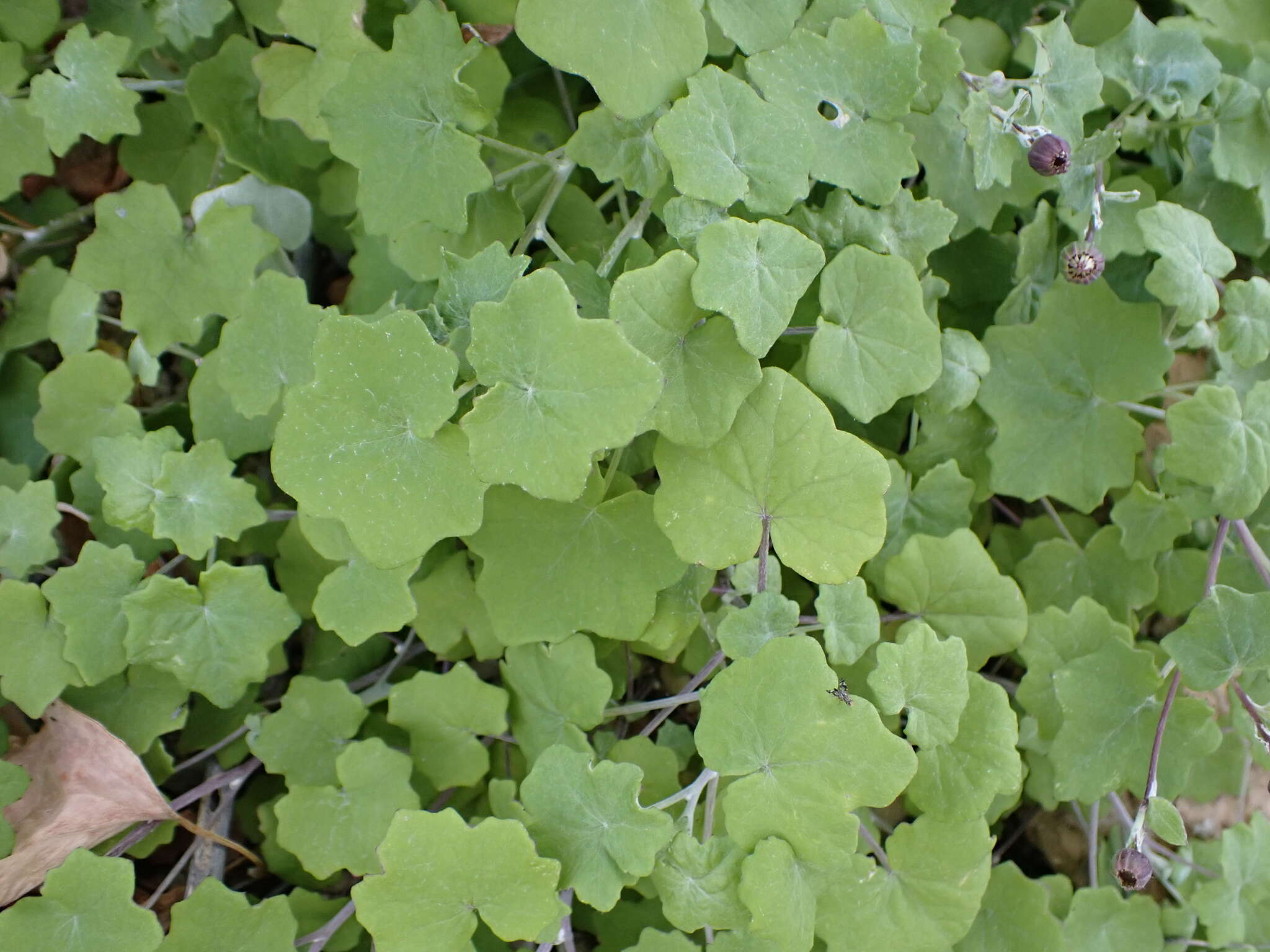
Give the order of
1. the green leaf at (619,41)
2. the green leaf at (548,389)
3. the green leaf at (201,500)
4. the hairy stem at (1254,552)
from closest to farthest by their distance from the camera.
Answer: the green leaf at (548,389) < the green leaf at (619,41) < the green leaf at (201,500) < the hairy stem at (1254,552)

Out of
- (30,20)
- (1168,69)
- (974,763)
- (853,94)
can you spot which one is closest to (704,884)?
(974,763)

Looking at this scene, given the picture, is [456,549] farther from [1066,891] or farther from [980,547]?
[1066,891]

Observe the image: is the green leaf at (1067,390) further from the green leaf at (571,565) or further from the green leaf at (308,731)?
the green leaf at (308,731)

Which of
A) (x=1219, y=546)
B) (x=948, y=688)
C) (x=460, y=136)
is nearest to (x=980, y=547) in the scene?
(x=948, y=688)

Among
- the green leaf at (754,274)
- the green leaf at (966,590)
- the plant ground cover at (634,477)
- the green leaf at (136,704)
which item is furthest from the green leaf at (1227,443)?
the green leaf at (136,704)

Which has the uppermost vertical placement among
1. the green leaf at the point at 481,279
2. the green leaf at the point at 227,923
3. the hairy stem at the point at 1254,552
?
the green leaf at the point at 481,279

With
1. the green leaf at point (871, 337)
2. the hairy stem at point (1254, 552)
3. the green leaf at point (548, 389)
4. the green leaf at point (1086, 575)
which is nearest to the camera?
the green leaf at point (548, 389)
